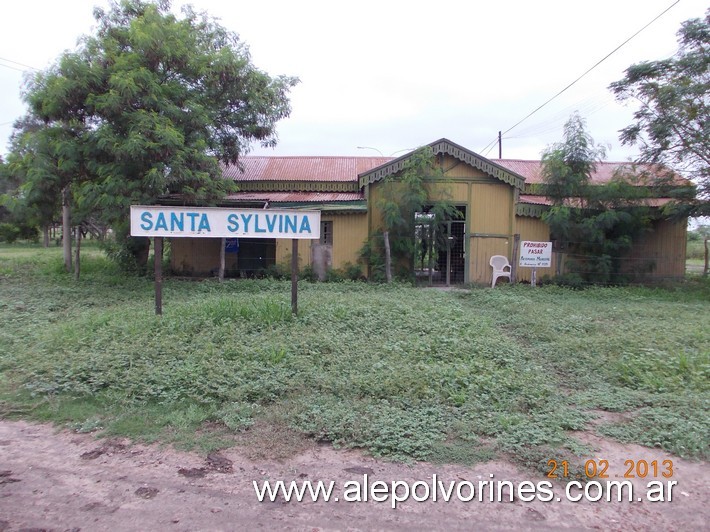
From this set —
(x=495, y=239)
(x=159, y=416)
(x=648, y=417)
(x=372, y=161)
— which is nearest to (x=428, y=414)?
(x=648, y=417)

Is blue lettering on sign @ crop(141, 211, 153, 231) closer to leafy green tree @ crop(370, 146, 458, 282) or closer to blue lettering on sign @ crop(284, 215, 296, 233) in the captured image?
blue lettering on sign @ crop(284, 215, 296, 233)

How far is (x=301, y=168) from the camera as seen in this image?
57.5 ft

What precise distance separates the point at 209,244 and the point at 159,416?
12066 millimetres

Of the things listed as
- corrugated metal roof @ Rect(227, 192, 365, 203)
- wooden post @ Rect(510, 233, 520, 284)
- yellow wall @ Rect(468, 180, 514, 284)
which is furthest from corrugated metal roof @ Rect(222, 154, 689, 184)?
wooden post @ Rect(510, 233, 520, 284)

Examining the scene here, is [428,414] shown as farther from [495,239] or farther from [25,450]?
[495,239]

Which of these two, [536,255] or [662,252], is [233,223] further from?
[662,252]

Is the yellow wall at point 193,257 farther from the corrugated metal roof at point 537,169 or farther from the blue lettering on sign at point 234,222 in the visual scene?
the corrugated metal roof at point 537,169

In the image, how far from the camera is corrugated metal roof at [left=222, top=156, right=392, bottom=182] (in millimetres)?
16500

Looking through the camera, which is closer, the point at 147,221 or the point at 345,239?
the point at 147,221

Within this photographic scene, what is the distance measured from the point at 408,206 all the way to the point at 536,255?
4100 millimetres

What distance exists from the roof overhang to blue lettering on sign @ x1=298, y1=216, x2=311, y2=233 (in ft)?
22.6

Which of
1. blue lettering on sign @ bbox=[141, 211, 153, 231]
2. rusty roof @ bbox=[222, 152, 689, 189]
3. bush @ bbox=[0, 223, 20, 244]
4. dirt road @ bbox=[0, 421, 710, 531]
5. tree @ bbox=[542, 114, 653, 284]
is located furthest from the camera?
bush @ bbox=[0, 223, 20, 244]

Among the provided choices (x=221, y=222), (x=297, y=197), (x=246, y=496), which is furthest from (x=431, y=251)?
(x=246, y=496)


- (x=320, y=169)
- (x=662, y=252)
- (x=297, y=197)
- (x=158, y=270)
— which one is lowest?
(x=158, y=270)
